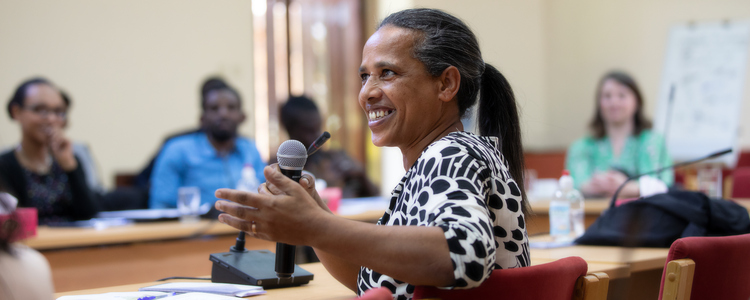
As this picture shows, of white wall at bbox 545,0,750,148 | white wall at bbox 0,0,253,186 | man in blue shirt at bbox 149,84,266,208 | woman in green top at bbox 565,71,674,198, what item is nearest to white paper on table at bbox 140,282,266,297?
man in blue shirt at bbox 149,84,266,208

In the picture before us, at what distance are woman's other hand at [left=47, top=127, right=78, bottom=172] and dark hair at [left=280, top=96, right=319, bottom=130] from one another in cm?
146

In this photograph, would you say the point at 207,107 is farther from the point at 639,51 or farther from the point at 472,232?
the point at 639,51

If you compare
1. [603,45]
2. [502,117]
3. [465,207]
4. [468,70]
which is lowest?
[465,207]

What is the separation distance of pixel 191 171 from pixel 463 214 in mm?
3022

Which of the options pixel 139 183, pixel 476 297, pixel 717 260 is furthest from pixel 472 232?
pixel 139 183

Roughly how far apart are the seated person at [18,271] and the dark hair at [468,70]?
753 mm

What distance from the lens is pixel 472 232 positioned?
3.18 ft

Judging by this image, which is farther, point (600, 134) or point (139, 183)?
point (139, 183)

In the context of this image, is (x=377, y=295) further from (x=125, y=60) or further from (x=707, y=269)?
(x=125, y=60)

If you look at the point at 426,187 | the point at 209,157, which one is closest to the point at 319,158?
the point at 209,157

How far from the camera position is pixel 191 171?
377cm

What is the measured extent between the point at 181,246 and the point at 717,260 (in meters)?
2.00

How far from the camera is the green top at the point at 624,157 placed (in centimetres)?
394

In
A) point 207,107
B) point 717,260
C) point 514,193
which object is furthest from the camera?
point 207,107
